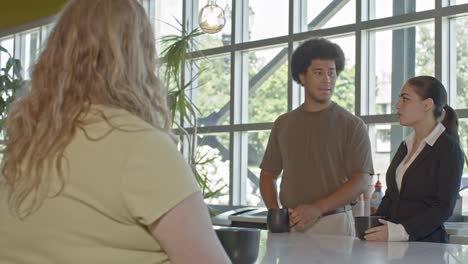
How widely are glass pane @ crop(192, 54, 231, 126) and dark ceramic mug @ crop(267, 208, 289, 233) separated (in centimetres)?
345

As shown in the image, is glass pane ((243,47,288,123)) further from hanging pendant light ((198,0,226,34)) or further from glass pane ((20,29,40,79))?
glass pane ((20,29,40,79))

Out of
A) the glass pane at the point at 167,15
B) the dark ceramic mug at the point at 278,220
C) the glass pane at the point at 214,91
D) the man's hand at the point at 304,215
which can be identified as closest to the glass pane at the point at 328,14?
the glass pane at the point at 214,91

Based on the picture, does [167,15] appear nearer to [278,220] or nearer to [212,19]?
[212,19]

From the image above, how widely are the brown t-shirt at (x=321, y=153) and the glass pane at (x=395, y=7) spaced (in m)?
1.88

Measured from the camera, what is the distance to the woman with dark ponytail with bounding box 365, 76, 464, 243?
2.11 m

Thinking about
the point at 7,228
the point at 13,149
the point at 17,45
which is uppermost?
the point at 17,45

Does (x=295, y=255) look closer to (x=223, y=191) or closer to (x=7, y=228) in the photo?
(x=7, y=228)

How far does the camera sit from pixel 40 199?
0.97 m

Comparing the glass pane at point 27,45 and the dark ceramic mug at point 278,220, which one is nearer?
the dark ceramic mug at point 278,220

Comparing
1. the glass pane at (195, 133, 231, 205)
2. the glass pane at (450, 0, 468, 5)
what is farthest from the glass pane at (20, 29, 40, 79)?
the glass pane at (450, 0, 468, 5)

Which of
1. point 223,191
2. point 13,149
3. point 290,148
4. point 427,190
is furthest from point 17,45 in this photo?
point 13,149

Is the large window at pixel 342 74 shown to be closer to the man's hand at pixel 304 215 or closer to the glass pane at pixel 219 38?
the glass pane at pixel 219 38

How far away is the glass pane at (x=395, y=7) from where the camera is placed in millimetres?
4420

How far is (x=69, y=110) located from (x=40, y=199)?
13 centimetres
